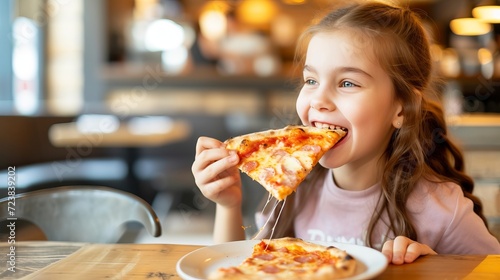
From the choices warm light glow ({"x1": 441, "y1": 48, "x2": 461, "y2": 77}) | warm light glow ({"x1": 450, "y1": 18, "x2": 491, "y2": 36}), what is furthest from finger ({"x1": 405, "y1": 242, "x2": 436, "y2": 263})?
warm light glow ({"x1": 441, "y1": 48, "x2": 461, "y2": 77})

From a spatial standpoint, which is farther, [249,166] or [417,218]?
[417,218]

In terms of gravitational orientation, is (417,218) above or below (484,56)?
below

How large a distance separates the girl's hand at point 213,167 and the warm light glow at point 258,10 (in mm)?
6432

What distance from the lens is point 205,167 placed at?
53.2 inches

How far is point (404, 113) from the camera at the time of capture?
5.09 ft

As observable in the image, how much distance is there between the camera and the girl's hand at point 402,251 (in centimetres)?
111

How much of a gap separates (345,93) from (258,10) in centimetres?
644

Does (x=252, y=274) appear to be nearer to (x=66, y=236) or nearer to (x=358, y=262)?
(x=358, y=262)

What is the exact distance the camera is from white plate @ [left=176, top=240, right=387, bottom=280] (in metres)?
0.95

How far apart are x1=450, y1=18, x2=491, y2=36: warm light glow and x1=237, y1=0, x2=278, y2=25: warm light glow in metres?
2.26

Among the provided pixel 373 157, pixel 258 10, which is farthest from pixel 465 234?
pixel 258 10

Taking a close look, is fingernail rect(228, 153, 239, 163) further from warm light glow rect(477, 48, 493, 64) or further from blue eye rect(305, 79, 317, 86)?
warm light glow rect(477, 48, 493, 64)

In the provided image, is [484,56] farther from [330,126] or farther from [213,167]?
[213,167]

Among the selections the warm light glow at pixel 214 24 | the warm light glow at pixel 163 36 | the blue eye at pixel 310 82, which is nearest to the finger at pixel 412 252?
the blue eye at pixel 310 82
